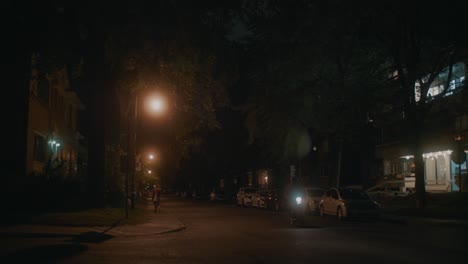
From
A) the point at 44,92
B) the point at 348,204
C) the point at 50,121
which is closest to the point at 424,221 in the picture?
the point at 348,204

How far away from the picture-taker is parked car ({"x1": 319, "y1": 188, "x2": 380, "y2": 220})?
2692cm

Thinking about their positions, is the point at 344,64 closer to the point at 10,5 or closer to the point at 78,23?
the point at 78,23

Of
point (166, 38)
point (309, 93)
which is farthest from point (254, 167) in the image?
point (166, 38)

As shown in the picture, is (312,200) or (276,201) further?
(276,201)

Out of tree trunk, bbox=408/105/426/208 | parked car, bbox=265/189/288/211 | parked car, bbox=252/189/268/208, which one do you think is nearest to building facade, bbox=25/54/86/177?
parked car, bbox=265/189/288/211

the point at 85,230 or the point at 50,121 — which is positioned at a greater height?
the point at 50,121

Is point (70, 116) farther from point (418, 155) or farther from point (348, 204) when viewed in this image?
point (418, 155)

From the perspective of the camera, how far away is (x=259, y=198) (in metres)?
45.6

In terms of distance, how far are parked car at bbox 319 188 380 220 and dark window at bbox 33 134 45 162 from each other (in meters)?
15.5

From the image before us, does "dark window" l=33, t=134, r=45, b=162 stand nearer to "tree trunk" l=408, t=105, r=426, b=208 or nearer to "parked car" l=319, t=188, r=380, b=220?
"parked car" l=319, t=188, r=380, b=220

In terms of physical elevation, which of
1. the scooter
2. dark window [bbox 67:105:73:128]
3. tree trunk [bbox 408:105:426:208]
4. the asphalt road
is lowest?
the asphalt road

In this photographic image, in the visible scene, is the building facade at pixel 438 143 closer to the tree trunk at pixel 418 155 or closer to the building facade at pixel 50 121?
the tree trunk at pixel 418 155

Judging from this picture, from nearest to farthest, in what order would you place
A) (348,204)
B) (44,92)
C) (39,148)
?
(348,204)
(39,148)
(44,92)

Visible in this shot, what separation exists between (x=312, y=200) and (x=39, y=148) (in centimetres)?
1561
